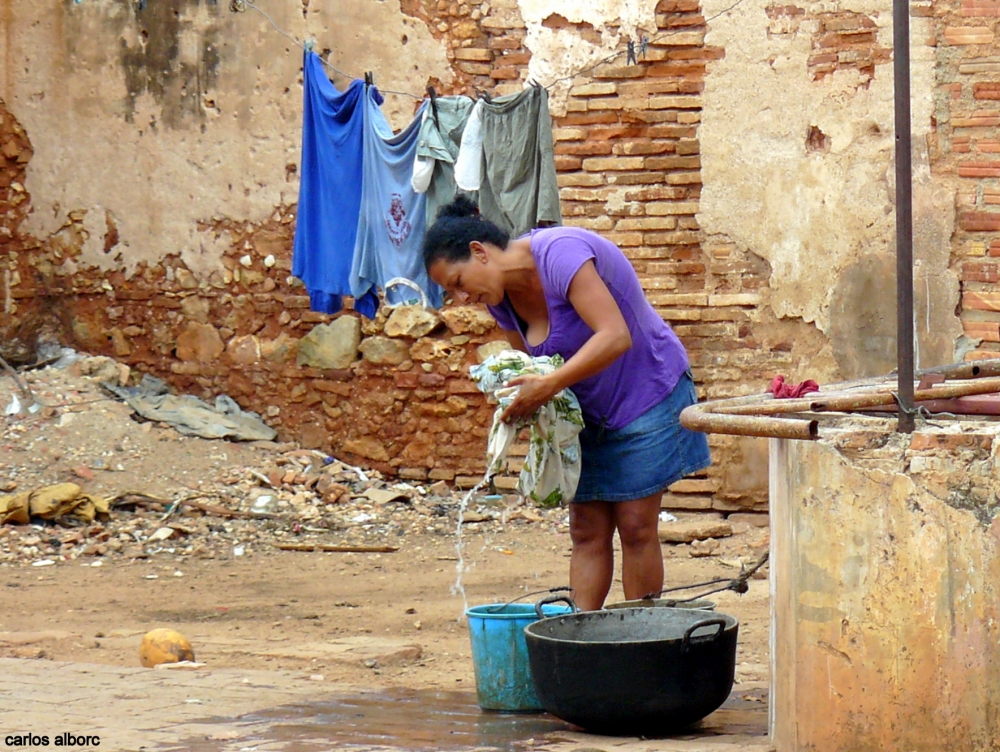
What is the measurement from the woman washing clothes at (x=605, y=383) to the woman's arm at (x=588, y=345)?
0.06m

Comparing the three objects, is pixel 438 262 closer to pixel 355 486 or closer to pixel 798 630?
pixel 798 630

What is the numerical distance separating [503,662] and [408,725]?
13.0 inches

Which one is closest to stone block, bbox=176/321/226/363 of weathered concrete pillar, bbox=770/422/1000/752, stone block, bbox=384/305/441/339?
stone block, bbox=384/305/441/339

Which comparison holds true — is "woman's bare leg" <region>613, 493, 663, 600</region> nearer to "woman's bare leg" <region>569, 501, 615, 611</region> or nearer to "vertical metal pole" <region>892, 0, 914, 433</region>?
"woman's bare leg" <region>569, 501, 615, 611</region>

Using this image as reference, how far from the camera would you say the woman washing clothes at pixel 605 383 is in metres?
3.71

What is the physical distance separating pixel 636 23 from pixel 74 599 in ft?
13.4

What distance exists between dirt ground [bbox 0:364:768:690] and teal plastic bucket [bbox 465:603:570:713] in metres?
0.50

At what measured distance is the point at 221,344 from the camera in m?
8.23

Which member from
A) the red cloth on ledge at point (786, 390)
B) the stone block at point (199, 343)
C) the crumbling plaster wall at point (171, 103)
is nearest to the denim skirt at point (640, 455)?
the red cloth on ledge at point (786, 390)

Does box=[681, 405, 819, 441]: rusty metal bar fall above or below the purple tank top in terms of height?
below

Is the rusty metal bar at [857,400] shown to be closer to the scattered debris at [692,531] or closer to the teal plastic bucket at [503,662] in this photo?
the teal plastic bucket at [503,662]

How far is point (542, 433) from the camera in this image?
3607mm

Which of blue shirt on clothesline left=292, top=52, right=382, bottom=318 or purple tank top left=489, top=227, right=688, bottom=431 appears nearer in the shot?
purple tank top left=489, top=227, right=688, bottom=431

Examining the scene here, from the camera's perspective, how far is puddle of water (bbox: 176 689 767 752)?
319 cm
